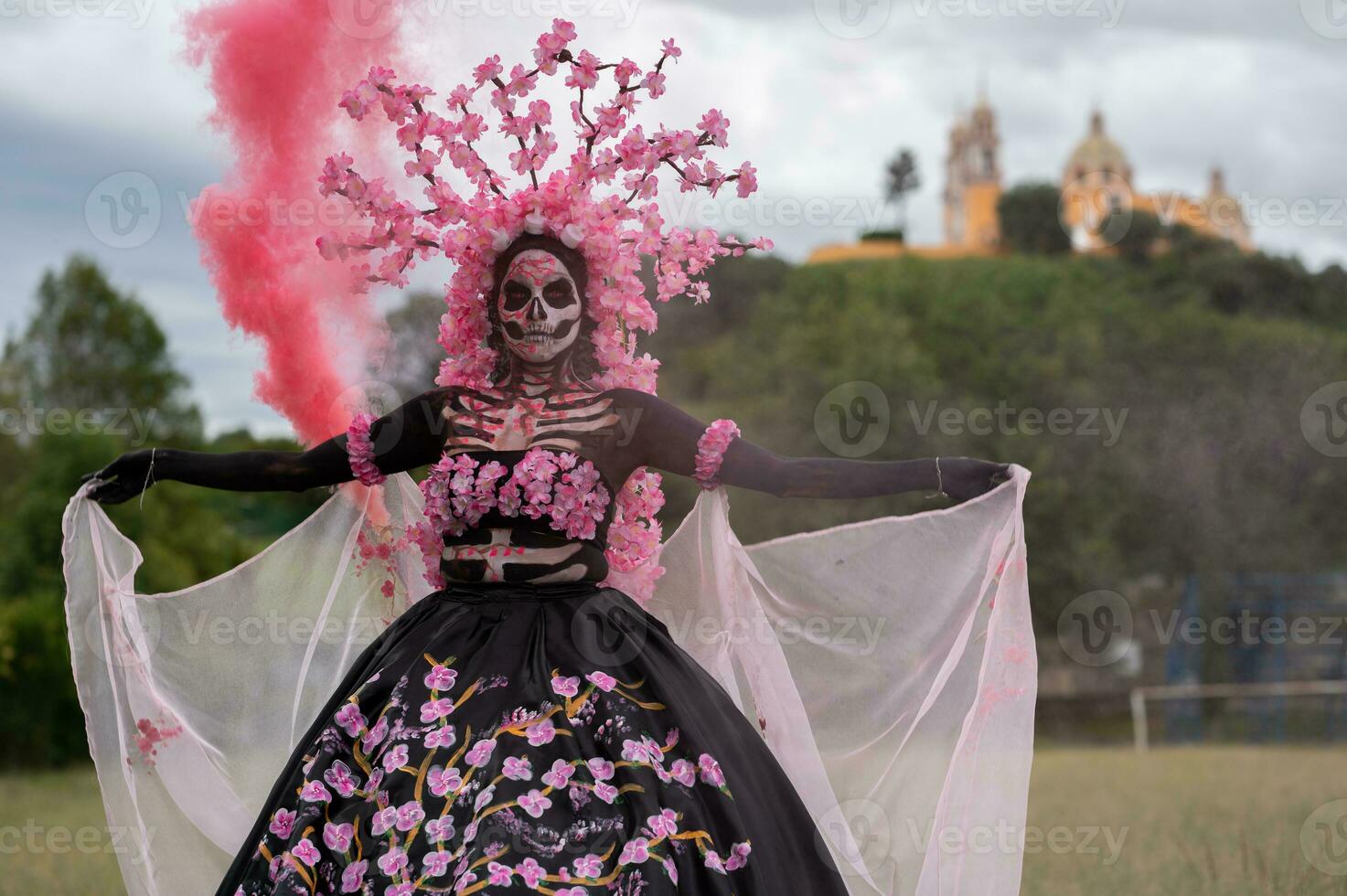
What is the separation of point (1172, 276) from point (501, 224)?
46026mm

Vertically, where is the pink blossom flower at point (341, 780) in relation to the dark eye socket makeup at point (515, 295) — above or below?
below

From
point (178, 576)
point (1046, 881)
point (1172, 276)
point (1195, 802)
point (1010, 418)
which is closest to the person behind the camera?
point (1046, 881)

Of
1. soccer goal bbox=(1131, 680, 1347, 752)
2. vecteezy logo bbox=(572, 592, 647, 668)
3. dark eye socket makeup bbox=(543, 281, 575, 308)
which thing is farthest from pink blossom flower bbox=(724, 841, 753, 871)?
soccer goal bbox=(1131, 680, 1347, 752)

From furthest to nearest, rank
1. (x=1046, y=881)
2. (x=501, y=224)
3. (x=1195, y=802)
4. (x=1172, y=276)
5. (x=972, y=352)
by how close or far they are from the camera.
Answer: (x=1172, y=276) < (x=972, y=352) < (x=1195, y=802) < (x=1046, y=881) < (x=501, y=224)

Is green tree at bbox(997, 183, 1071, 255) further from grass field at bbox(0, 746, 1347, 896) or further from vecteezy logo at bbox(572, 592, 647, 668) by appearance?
vecteezy logo at bbox(572, 592, 647, 668)

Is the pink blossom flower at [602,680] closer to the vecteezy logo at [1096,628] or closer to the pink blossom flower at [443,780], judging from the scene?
the pink blossom flower at [443,780]

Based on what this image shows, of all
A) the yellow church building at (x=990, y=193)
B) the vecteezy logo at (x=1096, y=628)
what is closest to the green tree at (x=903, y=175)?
the yellow church building at (x=990, y=193)

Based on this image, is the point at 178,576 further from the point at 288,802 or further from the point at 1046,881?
the point at 288,802

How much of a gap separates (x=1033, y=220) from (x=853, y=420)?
5150 cm

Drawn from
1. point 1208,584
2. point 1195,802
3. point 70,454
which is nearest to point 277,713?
point 1195,802

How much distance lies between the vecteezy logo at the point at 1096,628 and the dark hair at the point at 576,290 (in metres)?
22.3

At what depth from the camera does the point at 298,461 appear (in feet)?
14.4

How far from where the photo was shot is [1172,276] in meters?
46.8

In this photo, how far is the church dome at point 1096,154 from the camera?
80938mm
